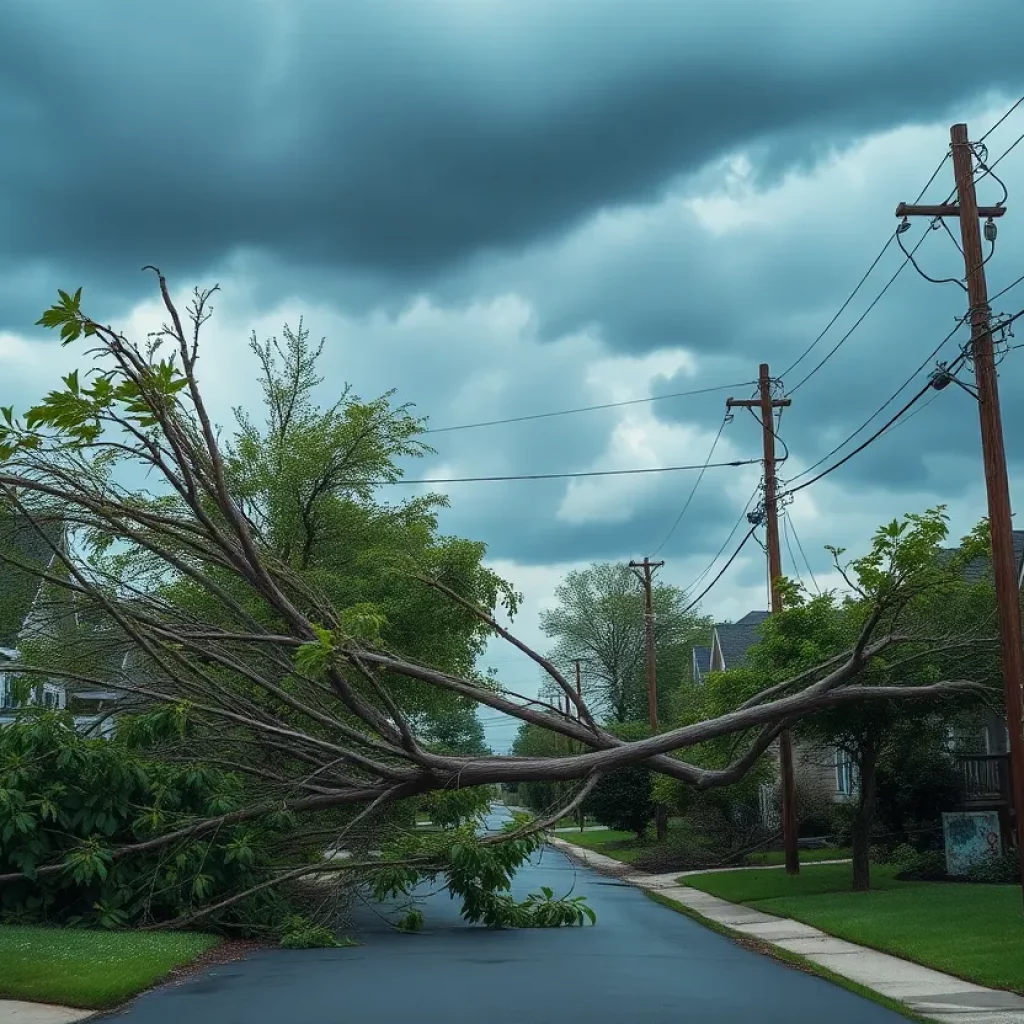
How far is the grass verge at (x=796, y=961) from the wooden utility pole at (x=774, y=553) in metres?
3.50

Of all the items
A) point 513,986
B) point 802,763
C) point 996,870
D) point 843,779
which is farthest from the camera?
point 843,779

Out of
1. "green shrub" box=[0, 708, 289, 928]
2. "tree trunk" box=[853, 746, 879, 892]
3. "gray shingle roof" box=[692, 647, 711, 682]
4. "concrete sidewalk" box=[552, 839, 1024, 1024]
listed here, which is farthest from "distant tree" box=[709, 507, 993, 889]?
"gray shingle roof" box=[692, 647, 711, 682]

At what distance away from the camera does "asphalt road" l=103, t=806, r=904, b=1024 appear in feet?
34.9

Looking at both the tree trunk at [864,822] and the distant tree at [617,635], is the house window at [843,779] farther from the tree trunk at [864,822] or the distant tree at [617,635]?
the distant tree at [617,635]

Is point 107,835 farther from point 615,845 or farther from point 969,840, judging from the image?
point 615,845

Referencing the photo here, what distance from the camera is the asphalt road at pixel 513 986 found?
1064 centimetres

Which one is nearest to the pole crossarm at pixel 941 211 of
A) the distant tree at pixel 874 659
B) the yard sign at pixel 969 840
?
the distant tree at pixel 874 659

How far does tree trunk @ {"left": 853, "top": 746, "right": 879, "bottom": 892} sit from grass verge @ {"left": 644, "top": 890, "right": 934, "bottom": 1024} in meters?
2.93

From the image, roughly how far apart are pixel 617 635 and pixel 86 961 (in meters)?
68.6

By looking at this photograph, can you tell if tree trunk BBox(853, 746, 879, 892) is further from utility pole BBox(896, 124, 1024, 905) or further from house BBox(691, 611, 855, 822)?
utility pole BBox(896, 124, 1024, 905)

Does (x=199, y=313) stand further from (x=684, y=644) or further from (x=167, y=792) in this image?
(x=684, y=644)

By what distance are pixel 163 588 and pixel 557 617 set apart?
57.8 m

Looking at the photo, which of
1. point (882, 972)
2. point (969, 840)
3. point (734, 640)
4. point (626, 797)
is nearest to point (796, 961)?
point (882, 972)

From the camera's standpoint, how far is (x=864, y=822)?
72.3 feet
